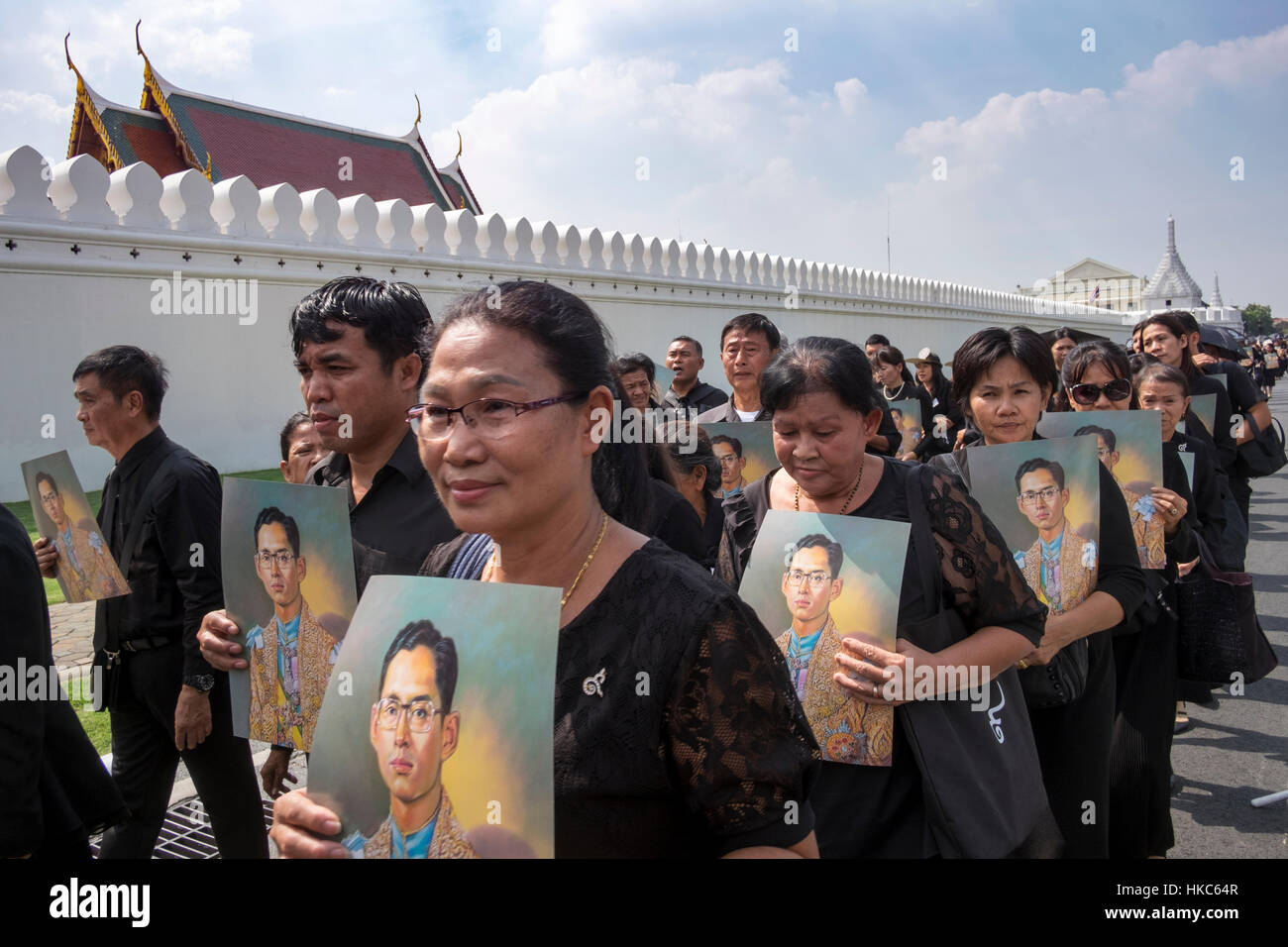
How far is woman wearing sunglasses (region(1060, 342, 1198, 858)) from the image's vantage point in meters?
3.27

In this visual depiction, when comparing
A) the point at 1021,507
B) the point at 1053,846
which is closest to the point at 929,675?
the point at 1053,846

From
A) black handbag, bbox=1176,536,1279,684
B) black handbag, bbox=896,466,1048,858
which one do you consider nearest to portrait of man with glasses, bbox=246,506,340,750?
black handbag, bbox=896,466,1048,858

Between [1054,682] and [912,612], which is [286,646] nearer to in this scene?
[912,612]

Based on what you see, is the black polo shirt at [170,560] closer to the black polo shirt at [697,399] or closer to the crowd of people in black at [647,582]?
the crowd of people in black at [647,582]

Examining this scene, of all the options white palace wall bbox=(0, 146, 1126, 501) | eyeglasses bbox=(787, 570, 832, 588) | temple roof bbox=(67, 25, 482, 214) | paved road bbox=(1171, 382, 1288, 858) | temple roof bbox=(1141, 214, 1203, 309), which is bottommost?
paved road bbox=(1171, 382, 1288, 858)

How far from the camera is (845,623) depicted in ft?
7.00

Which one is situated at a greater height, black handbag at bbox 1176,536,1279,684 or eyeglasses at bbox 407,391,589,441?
eyeglasses at bbox 407,391,589,441

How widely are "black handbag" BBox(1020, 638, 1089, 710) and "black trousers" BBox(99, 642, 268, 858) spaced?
2506 mm

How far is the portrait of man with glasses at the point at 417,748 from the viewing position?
4.11 feet

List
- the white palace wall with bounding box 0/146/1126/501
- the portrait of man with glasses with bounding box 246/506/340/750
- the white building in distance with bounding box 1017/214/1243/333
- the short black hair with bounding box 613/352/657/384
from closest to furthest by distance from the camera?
the portrait of man with glasses with bounding box 246/506/340/750
the short black hair with bounding box 613/352/657/384
the white palace wall with bounding box 0/146/1126/501
the white building in distance with bounding box 1017/214/1243/333

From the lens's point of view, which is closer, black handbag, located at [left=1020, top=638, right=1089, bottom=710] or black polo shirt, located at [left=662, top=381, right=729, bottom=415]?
black handbag, located at [left=1020, top=638, right=1089, bottom=710]

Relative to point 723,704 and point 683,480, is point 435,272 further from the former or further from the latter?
point 723,704

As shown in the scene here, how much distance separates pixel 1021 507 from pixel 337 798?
7.10ft

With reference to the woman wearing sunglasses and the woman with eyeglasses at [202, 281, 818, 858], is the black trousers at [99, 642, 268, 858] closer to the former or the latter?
the woman with eyeglasses at [202, 281, 818, 858]
